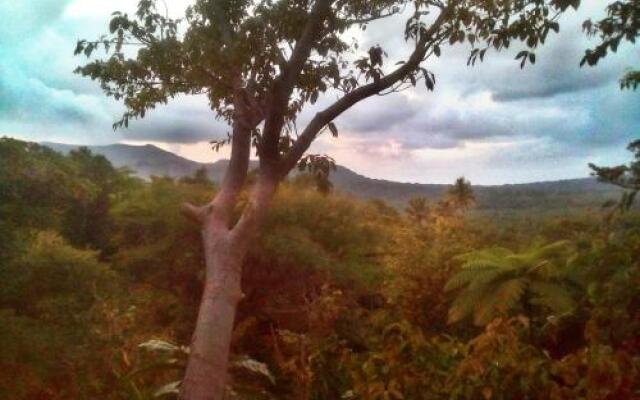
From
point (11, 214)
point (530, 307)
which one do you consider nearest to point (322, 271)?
point (530, 307)

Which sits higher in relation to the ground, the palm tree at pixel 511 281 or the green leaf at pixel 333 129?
the green leaf at pixel 333 129

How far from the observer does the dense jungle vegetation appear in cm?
387

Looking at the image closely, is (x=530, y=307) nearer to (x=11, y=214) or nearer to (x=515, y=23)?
(x=515, y=23)

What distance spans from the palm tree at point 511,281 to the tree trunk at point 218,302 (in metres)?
5.49

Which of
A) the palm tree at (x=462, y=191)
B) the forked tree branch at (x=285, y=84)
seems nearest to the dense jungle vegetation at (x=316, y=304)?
the forked tree branch at (x=285, y=84)

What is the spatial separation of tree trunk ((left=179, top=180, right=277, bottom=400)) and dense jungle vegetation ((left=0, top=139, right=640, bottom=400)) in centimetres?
84

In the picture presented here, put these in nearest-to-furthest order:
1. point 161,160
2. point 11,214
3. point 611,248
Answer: point 611,248
point 11,214
point 161,160

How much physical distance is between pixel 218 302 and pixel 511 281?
6.43m

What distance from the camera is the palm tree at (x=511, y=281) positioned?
1004 centimetres

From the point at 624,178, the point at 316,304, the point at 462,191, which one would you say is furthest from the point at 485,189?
the point at 624,178

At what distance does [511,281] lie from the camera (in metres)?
10.4

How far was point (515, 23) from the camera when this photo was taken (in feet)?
17.7

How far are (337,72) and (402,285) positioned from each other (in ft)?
24.3

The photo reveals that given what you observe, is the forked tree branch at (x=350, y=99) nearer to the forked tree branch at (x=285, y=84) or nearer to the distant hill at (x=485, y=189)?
the forked tree branch at (x=285, y=84)
